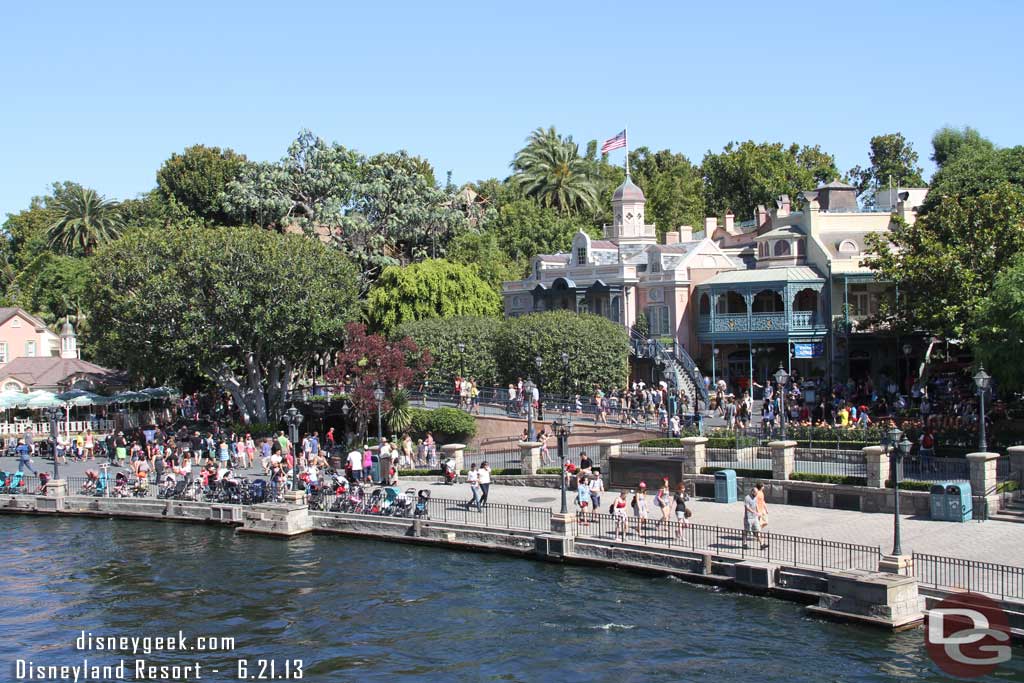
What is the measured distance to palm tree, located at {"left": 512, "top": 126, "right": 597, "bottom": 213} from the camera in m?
77.9

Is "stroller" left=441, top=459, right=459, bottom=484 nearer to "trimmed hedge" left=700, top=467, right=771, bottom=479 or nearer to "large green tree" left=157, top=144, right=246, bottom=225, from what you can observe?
"trimmed hedge" left=700, top=467, right=771, bottom=479

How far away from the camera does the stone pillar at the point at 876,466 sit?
30.3m

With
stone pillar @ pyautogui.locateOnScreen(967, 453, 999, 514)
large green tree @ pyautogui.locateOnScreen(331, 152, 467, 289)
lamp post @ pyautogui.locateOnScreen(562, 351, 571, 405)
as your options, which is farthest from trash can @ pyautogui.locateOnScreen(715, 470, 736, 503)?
large green tree @ pyautogui.locateOnScreen(331, 152, 467, 289)

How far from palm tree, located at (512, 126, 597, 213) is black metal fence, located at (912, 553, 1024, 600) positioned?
5615 centimetres

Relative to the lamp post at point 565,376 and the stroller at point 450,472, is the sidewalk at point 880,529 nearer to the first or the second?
the stroller at point 450,472

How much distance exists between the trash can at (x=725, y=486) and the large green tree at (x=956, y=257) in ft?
41.1

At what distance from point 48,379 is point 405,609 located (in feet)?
128

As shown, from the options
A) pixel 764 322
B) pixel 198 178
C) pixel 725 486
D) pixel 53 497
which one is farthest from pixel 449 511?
pixel 198 178

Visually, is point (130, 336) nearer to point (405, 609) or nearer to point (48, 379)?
point (48, 379)

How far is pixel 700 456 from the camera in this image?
1368 inches

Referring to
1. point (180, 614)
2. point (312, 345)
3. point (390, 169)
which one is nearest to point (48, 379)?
point (312, 345)

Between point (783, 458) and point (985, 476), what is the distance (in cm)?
593

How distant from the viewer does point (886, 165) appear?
94.8 metres

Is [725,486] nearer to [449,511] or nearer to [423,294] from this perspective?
[449,511]
